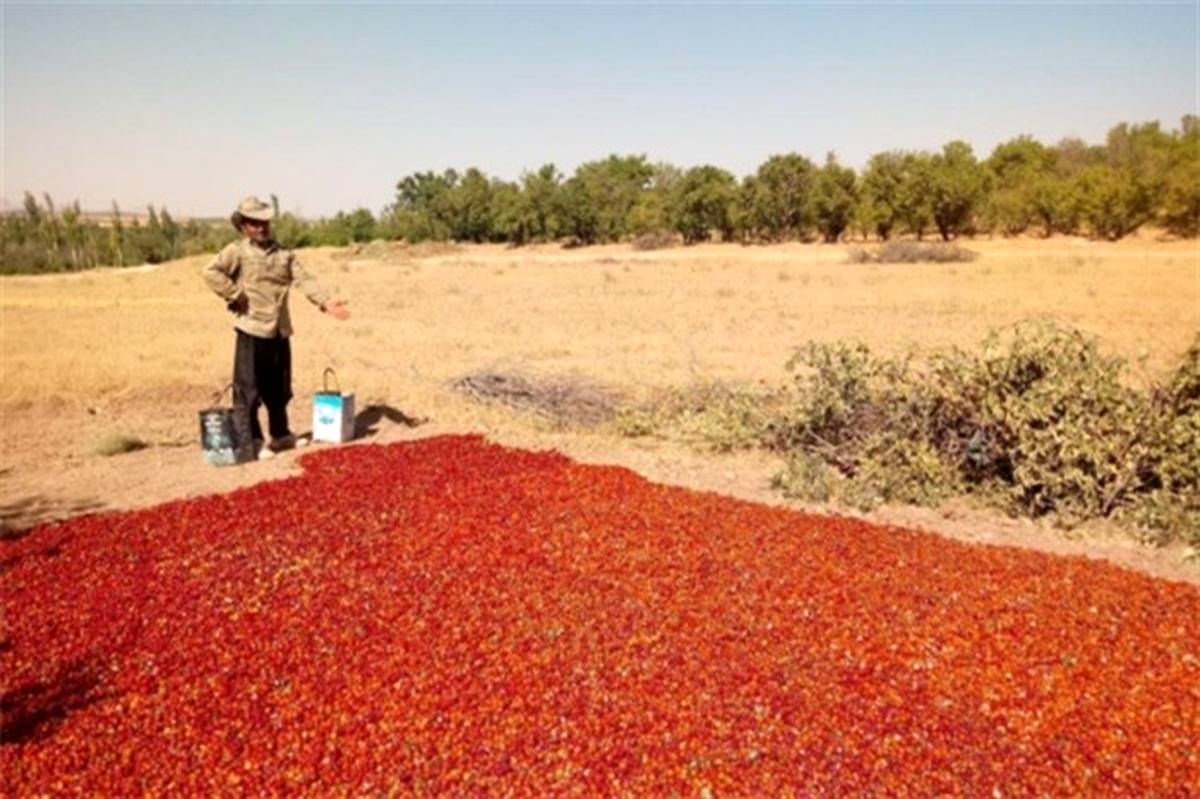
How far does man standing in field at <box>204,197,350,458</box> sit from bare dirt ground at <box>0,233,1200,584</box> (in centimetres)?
70

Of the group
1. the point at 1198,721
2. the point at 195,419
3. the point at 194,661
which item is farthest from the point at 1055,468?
the point at 195,419

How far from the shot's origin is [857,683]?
3973mm

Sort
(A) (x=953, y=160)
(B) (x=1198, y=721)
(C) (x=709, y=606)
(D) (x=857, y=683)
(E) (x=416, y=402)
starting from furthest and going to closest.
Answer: (A) (x=953, y=160), (E) (x=416, y=402), (C) (x=709, y=606), (D) (x=857, y=683), (B) (x=1198, y=721)

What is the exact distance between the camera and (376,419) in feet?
31.9

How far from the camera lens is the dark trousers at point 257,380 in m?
7.76

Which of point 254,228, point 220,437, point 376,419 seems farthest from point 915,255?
point 220,437

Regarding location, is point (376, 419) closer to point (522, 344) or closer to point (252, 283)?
point (252, 283)

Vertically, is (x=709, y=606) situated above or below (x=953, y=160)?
below

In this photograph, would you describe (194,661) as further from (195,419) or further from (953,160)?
(953,160)

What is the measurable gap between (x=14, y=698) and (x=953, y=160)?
58.0m

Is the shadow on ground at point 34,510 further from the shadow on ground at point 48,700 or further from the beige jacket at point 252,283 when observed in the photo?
the shadow on ground at point 48,700

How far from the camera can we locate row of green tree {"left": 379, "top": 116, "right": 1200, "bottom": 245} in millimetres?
47812

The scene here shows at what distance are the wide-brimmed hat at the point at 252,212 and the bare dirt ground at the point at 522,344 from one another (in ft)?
7.43

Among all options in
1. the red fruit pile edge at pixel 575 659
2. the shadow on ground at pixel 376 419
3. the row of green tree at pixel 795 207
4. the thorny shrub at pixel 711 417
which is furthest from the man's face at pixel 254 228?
the row of green tree at pixel 795 207
